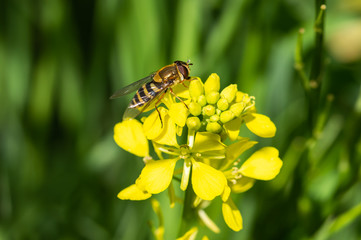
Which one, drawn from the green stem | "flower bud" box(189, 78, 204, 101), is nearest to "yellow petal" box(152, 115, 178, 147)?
"flower bud" box(189, 78, 204, 101)

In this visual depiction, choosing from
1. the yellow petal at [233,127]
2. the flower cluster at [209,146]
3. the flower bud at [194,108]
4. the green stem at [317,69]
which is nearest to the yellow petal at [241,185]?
the flower cluster at [209,146]

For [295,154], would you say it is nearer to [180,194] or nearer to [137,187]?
[180,194]

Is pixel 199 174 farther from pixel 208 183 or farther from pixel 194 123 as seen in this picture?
pixel 194 123

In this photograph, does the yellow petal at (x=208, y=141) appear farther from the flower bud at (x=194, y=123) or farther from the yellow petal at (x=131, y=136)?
the yellow petal at (x=131, y=136)

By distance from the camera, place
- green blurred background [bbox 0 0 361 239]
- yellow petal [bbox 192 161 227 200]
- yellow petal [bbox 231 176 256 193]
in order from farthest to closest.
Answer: green blurred background [bbox 0 0 361 239], yellow petal [bbox 231 176 256 193], yellow petal [bbox 192 161 227 200]

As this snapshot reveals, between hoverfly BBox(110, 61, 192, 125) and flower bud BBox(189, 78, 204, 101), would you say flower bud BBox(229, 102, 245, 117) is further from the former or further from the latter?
hoverfly BBox(110, 61, 192, 125)

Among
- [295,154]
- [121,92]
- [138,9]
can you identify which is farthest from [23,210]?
[295,154]

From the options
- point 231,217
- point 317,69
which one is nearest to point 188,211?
point 231,217
